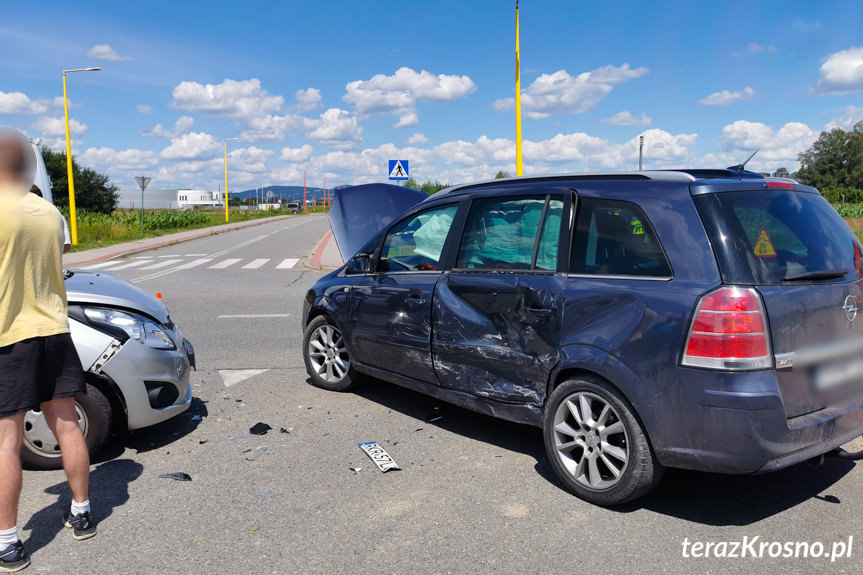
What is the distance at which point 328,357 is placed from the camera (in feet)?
19.5

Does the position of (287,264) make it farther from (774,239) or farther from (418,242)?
(774,239)

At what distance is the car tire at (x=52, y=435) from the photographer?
Answer: 4043mm

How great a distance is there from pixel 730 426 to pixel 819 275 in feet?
3.14

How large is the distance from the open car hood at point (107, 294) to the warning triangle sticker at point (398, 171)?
53.2 feet

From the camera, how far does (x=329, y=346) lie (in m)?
5.91

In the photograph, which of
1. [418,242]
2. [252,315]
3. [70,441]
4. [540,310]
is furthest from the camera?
[252,315]

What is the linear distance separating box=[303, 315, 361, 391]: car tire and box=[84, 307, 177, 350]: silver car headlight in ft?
5.13

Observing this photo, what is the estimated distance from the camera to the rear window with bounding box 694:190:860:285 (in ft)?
10.5

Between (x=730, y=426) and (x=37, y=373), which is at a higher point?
(x=37, y=373)

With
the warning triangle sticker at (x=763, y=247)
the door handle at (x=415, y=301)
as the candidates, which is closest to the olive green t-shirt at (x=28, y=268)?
the door handle at (x=415, y=301)

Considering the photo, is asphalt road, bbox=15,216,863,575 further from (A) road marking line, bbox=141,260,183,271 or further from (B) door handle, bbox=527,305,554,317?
(A) road marking line, bbox=141,260,183,271

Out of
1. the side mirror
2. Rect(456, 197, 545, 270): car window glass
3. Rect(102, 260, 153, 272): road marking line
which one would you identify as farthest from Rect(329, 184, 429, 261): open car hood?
Rect(102, 260, 153, 272): road marking line

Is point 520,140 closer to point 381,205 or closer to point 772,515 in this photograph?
point 381,205

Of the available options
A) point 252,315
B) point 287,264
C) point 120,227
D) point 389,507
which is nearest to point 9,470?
point 389,507
